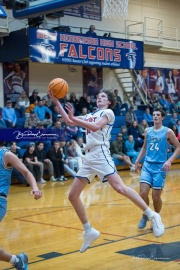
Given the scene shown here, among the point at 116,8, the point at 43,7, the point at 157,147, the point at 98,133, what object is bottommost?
the point at 157,147

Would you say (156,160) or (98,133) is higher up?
(98,133)

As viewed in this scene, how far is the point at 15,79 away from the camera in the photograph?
697 inches

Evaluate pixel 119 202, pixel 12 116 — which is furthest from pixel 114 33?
pixel 119 202

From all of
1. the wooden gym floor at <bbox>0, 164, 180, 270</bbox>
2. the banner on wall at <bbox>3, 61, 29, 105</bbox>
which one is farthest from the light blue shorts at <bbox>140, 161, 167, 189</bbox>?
the banner on wall at <bbox>3, 61, 29, 105</bbox>

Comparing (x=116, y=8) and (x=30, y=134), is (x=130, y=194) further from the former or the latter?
(x=30, y=134)

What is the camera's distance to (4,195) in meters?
4.34

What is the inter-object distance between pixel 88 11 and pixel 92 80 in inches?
118

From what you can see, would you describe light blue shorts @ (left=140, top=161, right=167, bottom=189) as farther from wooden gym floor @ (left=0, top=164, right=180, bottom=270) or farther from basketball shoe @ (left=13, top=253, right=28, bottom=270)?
basketball shoe @ (left=13, top=253, right=28, bottom=270)

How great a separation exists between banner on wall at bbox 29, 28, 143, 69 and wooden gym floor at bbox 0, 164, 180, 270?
6.57 meters

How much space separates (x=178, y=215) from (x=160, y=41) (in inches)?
576

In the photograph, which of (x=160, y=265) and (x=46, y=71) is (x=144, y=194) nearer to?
(x=160, y=265)

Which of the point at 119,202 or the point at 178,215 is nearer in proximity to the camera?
the point at 178,215

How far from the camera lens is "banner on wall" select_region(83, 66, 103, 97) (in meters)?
20.0

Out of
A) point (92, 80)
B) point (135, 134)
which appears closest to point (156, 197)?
point (135, 134)
